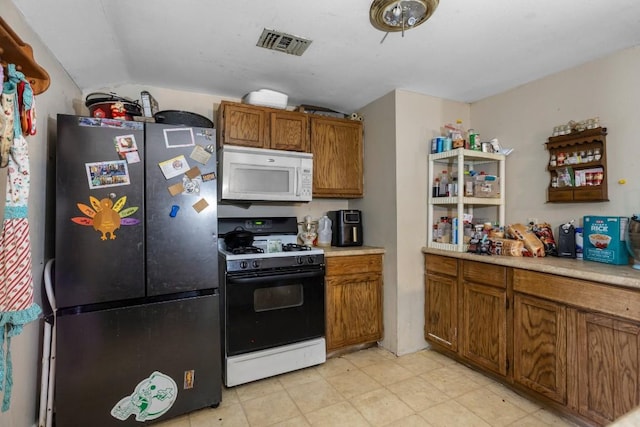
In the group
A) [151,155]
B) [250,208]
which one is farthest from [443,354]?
[151,155]

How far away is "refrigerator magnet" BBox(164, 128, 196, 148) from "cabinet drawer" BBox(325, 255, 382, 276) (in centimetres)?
137

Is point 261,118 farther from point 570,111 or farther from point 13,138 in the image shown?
point 570,111

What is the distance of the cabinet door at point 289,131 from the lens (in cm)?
260

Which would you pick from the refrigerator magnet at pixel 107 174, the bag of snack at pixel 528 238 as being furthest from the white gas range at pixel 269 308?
the bag of snack at pixel 528 238

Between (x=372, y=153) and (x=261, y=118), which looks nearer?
(x=261, y=118)

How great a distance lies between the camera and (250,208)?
112 inches

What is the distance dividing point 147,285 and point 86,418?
0.73 meters

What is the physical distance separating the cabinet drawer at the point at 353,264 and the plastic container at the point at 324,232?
0.42m

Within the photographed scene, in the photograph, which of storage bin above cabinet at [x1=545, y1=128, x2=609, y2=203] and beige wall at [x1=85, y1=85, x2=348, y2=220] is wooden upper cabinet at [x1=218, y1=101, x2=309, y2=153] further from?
storage bin above cabinet at [x1=545, y1=128, x2=609, y2=203]

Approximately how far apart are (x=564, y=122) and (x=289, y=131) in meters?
2.12

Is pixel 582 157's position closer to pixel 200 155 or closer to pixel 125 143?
pixel 200 155

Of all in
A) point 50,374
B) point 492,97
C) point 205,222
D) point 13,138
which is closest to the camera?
point 13,138

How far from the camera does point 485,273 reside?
222 cm

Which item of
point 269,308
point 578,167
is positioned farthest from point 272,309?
point 578,167
